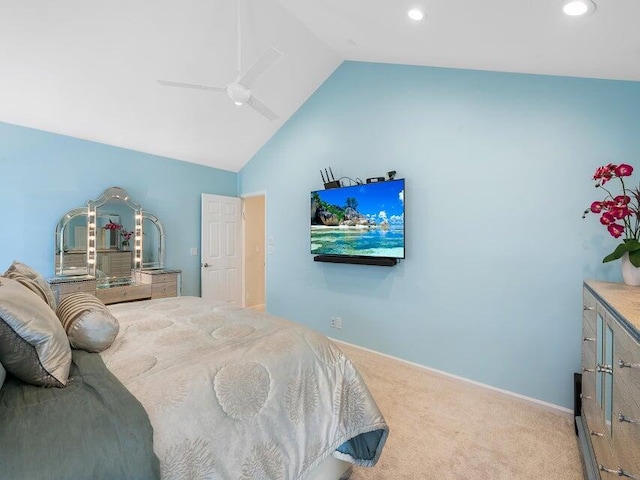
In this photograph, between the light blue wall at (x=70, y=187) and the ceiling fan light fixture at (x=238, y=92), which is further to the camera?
the light blue wall at (x=70, y=187)

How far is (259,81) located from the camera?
350 centimetres

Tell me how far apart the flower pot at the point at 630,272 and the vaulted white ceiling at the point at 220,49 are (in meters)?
1.22

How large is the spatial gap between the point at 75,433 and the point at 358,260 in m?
2.74

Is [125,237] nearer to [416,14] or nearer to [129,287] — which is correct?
[129,287]

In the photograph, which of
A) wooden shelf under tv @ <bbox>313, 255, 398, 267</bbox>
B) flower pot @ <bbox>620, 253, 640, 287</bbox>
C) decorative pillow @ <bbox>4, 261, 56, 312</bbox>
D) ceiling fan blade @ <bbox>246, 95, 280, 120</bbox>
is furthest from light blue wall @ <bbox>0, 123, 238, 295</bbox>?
flower pot @ <bbox>620, 253, 640, 287</bbox>

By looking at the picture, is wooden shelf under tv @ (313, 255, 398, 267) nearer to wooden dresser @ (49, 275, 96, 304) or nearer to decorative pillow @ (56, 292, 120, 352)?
decorative pillow @ (56, 292, 120, 352)

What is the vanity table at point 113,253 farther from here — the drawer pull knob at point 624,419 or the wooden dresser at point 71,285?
the drawer pull knob at point 624,419

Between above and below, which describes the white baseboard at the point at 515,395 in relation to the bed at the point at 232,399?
below

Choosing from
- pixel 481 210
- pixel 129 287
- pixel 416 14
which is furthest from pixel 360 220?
pixel 129 287

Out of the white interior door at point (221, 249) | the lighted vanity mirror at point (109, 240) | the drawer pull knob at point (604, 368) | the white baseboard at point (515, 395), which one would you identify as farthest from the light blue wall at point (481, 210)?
the lighted vanity mirror at point (109, 240)

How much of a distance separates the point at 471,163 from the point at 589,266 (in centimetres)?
118

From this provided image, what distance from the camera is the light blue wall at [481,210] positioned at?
2.27m

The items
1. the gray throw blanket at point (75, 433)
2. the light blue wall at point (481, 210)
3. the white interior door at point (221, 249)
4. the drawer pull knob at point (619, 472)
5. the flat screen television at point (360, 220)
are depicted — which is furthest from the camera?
the white interior door at point (221, 249)

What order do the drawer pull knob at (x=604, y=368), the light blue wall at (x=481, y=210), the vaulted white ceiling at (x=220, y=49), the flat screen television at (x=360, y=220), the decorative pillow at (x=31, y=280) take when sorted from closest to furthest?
1. the drawer pull knob at (x=604, y=368)
2. the decorative pillow at (x=31, y=280)
3. the vaulted white ceiling at (x=220, y=49)
4. the light blue wall at (x=481, y=210)
5. the flat screen television at (x=360, y=220)
